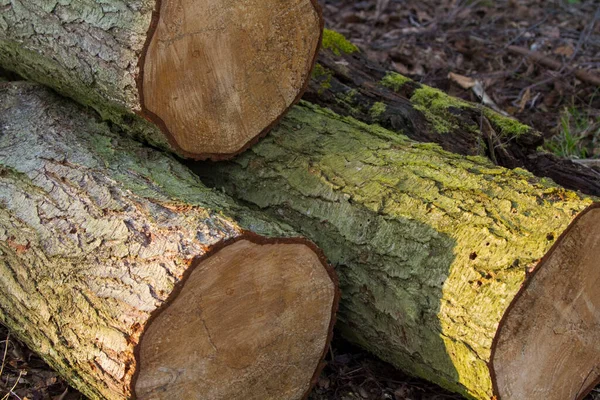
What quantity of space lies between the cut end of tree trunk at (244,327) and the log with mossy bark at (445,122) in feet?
3.99

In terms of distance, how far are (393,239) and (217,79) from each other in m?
0.90

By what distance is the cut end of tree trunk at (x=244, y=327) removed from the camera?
209 centimetres

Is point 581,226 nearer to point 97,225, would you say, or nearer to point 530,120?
point 97,225

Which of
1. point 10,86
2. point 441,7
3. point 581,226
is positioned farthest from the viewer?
point 441,7

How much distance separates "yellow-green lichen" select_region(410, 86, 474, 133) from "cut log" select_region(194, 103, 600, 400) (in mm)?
590

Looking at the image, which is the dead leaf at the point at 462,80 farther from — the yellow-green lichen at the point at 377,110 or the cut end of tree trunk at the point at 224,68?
the cut end of tree trunk at the point at 224,68

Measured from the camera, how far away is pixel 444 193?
8.18ft

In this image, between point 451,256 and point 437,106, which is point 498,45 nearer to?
point 437,106

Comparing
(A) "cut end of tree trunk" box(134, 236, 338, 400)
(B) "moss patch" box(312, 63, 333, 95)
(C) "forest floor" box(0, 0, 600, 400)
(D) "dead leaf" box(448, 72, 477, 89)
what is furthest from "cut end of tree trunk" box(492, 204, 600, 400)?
(D) "dead leaf" box(448, 72, 477, 89)

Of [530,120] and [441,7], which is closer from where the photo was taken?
[530,120]

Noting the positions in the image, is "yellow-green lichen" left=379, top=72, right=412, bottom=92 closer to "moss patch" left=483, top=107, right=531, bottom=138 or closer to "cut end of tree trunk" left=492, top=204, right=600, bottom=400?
"moss patch" left=483, top=107, right=531, bottom=138

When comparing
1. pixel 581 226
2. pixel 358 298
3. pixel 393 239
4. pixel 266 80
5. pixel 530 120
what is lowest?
pixel 530 120

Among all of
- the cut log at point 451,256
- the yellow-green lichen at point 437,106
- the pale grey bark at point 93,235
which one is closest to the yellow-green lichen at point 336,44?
the yellow-green lichen at point 437,106

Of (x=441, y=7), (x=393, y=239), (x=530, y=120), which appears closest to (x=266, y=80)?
(x=393, y=239)
